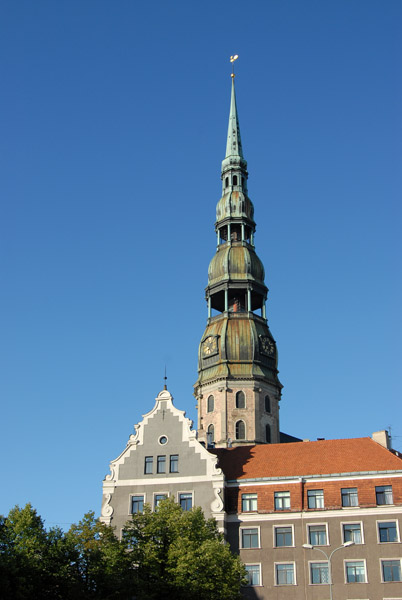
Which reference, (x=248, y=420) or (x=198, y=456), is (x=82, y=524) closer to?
Result: (x=198, y=456)

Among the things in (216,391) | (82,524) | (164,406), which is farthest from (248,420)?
(82,524)

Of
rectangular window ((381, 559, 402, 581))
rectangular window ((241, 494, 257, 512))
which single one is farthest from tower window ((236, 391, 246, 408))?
rectangular window ((381, 559, 402, 581))

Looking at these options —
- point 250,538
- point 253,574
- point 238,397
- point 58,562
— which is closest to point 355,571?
point 253,574

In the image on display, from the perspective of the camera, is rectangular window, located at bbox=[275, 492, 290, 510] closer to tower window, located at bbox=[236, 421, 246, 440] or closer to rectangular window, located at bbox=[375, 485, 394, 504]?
rectangular window, located at bbox=[375, 485, 394, 504]

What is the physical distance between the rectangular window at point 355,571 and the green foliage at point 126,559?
7.64m

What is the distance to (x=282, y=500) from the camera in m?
57.3

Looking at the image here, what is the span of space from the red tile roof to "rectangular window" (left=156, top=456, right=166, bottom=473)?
16.2ft

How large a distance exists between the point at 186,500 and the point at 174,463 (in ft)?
10.1

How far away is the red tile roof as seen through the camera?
57.7m

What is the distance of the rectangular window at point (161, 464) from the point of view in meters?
60.1

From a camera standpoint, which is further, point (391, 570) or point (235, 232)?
point (235, 232)

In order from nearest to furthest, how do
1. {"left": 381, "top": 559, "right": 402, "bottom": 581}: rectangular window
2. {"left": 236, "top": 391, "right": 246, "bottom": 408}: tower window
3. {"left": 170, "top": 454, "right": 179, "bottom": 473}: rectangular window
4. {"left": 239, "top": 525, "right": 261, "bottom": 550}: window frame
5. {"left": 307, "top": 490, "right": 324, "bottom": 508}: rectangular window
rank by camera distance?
{"left": 381, "top": 559, "right": 402, "bottom": 581}: rectangular window, {"left": 239, "top": 525, "right": 261, "bottom": 550}: window frame, {"left": 307, "top": 490, "right": 324, "bottom": 508}: rectangular window, {"left": 170, "top": 454, "right": 179, "bottom": 473}: rectangular window, {"left": 236, "top": 391, "right": 246, "bottom": 408}: tower window

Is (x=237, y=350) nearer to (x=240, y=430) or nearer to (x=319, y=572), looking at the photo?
(x=240, y=430)

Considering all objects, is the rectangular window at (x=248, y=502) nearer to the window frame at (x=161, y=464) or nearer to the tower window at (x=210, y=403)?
the window frame at (x=161, y=464)
